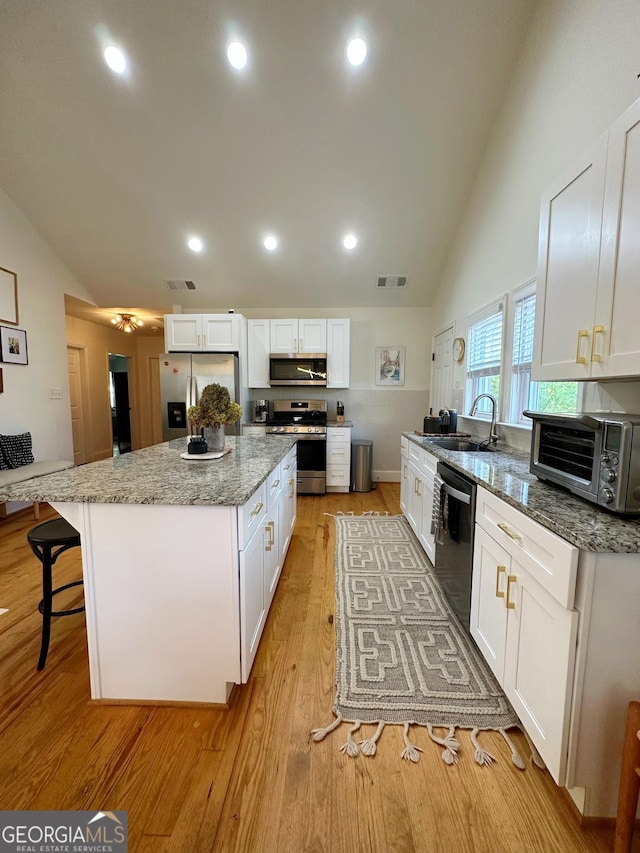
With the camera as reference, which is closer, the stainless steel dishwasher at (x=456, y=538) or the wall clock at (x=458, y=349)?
the stainless steel dishwasher at (x=456, y=538)

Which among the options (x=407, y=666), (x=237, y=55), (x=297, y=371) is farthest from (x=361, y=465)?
(x=237, y=55)

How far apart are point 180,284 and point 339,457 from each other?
3199mm

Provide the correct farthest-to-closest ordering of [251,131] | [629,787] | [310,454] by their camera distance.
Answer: [310,454], [251,131], [629,787]

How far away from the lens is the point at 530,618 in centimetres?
121

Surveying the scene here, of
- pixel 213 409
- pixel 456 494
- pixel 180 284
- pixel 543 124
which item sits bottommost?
pixel 456 494

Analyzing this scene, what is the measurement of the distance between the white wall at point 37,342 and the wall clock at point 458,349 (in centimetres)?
478

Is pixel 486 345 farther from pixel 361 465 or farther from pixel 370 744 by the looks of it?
pixel 370 744

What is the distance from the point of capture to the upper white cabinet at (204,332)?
4.49 m

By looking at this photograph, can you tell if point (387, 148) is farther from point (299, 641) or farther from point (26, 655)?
point (26, 655)

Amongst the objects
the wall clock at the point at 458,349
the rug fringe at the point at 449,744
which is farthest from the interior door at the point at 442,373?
the rug fringe at the point at 449,744

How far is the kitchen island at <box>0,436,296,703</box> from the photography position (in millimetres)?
1347

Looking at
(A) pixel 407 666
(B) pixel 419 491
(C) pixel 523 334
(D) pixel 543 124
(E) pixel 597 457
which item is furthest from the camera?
(B) pixel 419 491

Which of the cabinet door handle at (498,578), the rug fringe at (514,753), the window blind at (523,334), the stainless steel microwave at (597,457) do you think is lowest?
the rug fringe at (514,753)

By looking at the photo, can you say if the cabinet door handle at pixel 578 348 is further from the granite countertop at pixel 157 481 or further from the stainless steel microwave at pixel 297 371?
the stainless steel microwave at pixel 297 371
